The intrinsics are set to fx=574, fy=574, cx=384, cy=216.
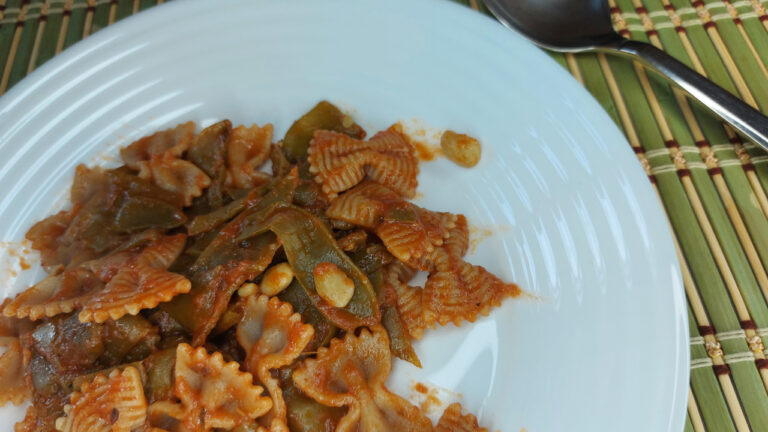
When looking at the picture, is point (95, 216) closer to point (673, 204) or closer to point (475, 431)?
point (475, 431)

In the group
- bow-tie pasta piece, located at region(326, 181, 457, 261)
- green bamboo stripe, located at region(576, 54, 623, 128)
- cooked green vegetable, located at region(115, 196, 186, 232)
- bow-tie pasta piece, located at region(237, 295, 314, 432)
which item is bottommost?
bow-tie pasta piece, located at region(237, 295, 314, 432)

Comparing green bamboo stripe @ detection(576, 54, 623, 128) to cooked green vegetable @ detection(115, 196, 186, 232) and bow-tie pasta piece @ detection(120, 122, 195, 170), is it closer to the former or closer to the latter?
bow-tie pasta piece @ detection(120, 122, 195, 170)

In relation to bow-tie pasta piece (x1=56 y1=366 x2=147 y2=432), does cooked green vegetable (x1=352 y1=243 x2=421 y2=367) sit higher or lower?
higher

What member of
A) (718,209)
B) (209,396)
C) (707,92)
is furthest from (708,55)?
(209,396)

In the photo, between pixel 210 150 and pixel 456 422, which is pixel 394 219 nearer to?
pixel 456 422

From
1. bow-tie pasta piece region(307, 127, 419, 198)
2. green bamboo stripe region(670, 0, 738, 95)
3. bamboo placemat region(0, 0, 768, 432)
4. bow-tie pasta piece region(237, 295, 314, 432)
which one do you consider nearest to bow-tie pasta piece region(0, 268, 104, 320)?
bow-tie pasta piece region(237, 295, 314, 432)

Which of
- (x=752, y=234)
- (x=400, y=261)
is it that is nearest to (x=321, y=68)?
(x=400, y=261)

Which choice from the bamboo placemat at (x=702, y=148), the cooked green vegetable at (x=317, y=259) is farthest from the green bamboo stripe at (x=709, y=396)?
the cooked green vegetable at (x=317, y=259)
